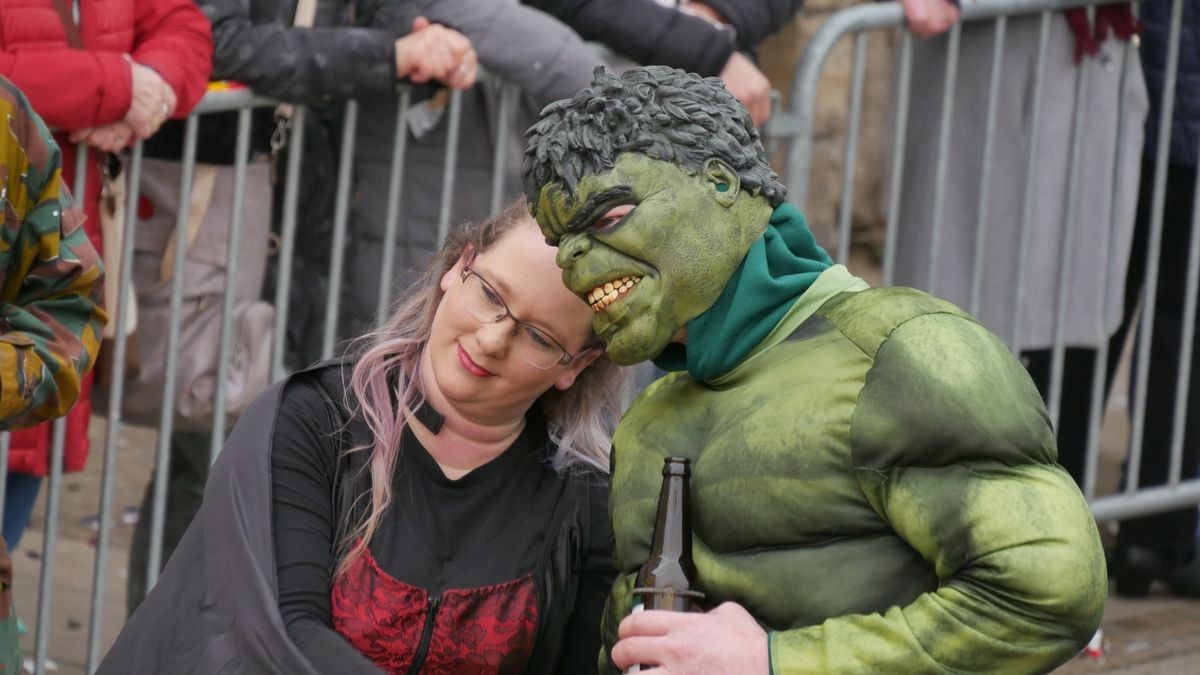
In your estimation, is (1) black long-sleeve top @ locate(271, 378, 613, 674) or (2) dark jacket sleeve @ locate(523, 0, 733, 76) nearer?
(1) black long-sleeve top @ locate(271, 378, 613, 674)

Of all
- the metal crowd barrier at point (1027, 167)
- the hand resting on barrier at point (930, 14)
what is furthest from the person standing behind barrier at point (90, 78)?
the hand resting on barrier at point (930, 14)

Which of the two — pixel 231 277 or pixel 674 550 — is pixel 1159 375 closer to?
pixel 231 277

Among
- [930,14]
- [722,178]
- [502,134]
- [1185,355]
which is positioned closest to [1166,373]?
[1185,355]

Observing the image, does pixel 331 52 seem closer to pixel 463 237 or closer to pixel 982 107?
pixel 463 237

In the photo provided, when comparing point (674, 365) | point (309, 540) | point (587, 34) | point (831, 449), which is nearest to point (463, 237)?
point (309, 540)

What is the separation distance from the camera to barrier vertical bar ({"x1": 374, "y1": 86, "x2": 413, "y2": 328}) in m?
4.54

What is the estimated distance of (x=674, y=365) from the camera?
238 centimetres

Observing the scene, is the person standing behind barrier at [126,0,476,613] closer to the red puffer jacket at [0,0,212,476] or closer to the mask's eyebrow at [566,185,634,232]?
the red puffer jacket at [0,0,212,476]

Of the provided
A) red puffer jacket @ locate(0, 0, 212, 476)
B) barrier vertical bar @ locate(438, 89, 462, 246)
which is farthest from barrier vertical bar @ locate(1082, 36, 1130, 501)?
red puffer jacket @ locate(0, 0, 212, 476)

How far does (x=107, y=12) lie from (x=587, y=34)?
1.29 m

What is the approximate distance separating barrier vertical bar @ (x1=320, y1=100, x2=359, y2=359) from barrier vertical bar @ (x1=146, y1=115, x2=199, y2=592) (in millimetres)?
365

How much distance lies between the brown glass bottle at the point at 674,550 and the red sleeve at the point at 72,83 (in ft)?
6.70

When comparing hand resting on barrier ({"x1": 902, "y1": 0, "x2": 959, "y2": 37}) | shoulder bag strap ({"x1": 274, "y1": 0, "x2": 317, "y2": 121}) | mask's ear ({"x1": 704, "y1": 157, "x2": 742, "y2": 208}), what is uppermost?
mask's ear ({"x1": 704, "y1": 157, "x2": 742, "y2": 208})

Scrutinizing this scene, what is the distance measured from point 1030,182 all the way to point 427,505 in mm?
2654
